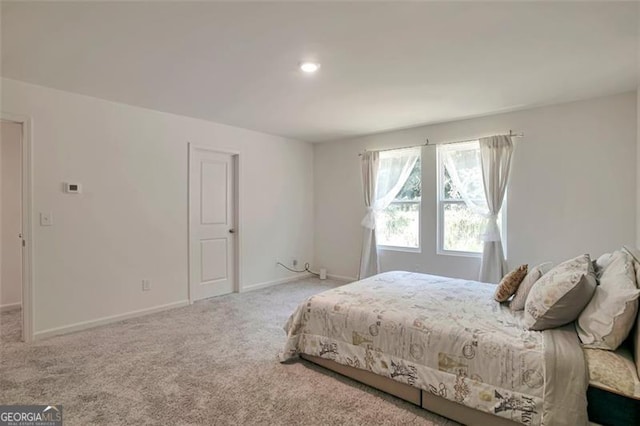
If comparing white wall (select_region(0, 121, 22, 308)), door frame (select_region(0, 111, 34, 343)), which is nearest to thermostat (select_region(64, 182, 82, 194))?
door frame (select_region(0, 111, 34, 343))

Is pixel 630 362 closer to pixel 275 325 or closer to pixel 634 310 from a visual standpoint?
pixel 634 310

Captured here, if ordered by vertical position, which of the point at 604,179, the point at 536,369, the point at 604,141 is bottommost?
the point at 536,369

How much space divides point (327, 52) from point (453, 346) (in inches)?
85.4

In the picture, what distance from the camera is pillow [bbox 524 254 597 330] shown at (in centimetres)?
182

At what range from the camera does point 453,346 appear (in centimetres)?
195

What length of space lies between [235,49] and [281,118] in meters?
1.92

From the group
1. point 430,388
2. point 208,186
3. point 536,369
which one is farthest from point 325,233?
point 536,369

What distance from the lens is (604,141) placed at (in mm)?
3494

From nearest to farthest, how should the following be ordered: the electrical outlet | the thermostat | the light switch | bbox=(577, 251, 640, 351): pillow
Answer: bbox=(577, 251, 640, 351): pillow
the light switch
the thermostat
the electrical outlet

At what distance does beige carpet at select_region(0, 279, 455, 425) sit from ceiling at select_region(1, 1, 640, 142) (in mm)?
2400

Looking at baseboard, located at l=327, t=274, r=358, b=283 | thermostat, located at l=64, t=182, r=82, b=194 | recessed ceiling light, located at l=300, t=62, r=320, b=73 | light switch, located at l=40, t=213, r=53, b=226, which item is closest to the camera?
recessed ceiling light, located at l=300, t=62, r=320, b=73

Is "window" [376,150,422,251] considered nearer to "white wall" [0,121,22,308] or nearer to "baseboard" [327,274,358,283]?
"baseboard" [327,274,358,283]

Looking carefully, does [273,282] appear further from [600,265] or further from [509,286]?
[600,265]

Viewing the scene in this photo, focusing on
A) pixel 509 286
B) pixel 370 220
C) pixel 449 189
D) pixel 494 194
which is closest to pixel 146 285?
pixel 370 220
